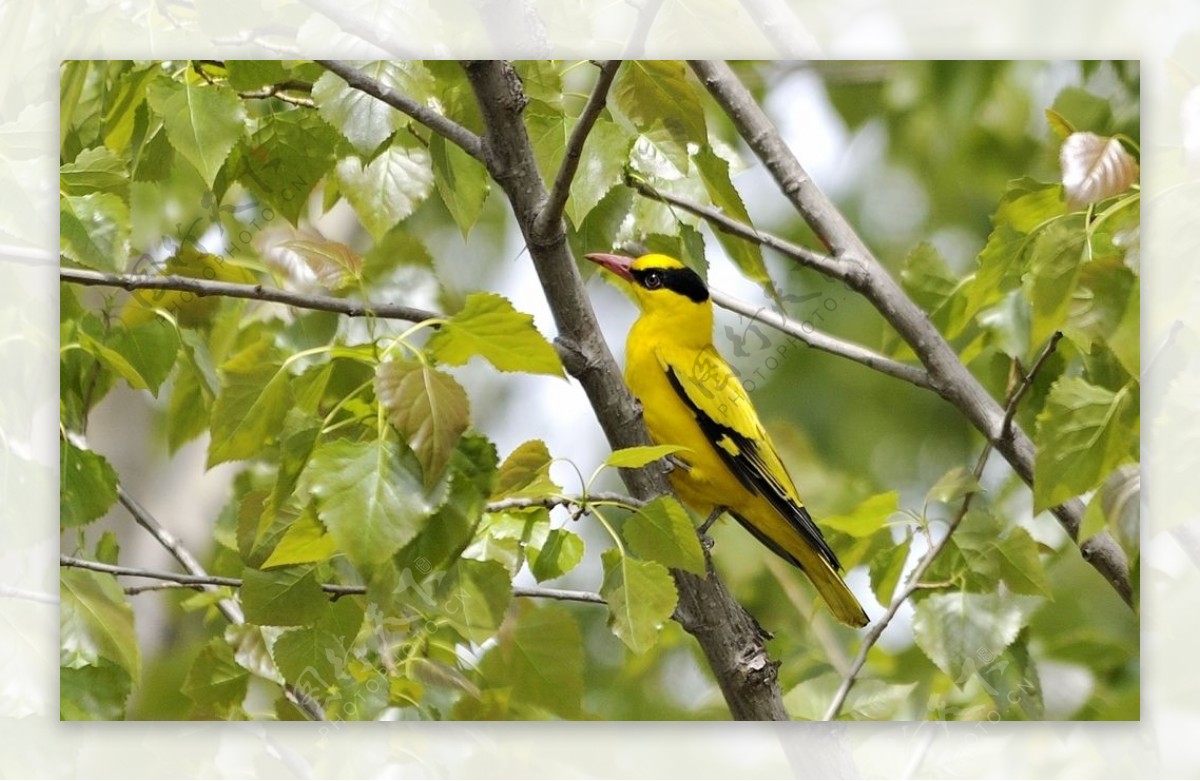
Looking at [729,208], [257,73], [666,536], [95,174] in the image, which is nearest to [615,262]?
[729,208]

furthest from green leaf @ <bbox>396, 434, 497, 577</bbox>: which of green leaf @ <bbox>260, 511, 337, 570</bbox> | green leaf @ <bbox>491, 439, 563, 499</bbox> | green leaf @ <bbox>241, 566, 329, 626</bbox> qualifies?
green leaf @ <bbox>241, 566, 329, 626</bbox>

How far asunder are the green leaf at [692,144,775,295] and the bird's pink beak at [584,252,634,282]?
161 millimetres

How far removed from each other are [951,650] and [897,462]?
1.06 ft

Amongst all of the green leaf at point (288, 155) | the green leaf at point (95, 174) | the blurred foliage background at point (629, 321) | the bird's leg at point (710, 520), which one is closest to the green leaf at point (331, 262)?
the blurred foliage background at point (629, 321)

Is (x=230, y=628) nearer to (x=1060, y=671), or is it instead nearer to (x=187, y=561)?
(x=187, y=561)

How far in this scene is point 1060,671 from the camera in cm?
211

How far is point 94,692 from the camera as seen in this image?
7.01 feet

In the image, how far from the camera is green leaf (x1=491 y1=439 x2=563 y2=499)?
1.87 m

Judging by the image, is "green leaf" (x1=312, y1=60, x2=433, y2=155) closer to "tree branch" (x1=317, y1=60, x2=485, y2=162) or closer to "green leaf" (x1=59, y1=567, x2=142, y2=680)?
"tree branch" (x1=317, y1=60, x2=485, y2=162)

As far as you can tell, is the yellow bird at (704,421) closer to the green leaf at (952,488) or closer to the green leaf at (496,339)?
the green leaf at (952,488)

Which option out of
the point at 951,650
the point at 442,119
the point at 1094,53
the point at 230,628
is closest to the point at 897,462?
the point at 951,650

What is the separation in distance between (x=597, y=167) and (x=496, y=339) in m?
0.46

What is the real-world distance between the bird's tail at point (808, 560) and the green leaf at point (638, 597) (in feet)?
1.42

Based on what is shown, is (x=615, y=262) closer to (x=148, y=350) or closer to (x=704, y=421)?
(x=704, y=421)
